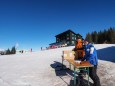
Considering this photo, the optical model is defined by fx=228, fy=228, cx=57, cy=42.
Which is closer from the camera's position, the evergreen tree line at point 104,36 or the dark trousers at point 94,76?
the dark trousers at point 94,76

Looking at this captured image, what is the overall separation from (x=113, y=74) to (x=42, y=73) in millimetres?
4145

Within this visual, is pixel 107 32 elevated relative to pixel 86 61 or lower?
elevated

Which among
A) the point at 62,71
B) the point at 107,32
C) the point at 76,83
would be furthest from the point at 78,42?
the point at 107,32

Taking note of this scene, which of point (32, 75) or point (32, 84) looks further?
point (32, 75)

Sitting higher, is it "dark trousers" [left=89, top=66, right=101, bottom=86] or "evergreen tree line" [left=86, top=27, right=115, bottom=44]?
"evergreen tree line" [left=86, top=27, right=115, bottom=44]

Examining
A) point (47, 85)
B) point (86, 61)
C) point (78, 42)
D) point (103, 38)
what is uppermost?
point (103, 38)

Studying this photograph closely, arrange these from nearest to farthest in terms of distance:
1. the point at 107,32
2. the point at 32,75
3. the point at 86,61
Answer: the point at 86,61, the point at 32,75, the point at 107,32

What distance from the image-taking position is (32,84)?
1105 cm

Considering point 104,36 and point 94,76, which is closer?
point 94,76

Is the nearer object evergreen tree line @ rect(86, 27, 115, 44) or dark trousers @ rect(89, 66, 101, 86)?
dark trousers @ rect(89, 66, 101, 86)

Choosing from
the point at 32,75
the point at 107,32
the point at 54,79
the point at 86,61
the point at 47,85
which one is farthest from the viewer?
the point at 107,32

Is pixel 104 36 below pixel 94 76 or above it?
above

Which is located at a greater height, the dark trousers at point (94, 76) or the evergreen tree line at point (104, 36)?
the evergreen tree line at point (104, 36)

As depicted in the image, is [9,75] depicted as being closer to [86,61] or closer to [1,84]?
[1,84]
